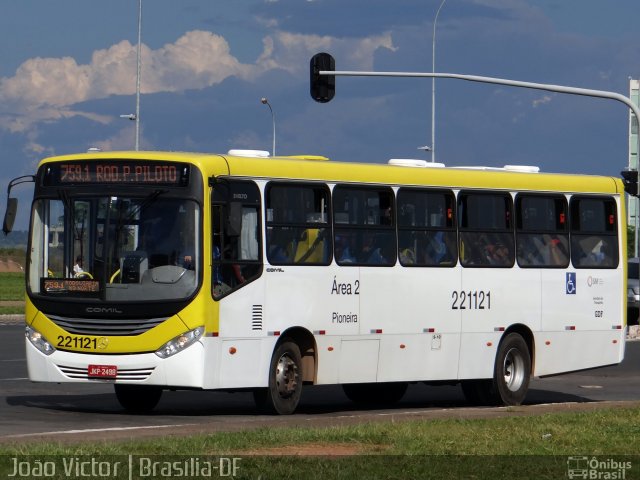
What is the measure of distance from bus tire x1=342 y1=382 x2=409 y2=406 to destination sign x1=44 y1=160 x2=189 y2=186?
17.6ft

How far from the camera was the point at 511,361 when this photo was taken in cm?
2256

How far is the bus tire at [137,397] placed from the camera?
1971 cm

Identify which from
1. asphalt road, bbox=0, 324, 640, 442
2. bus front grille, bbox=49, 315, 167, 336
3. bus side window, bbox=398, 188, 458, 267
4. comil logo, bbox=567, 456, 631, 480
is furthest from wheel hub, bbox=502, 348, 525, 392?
comil logo, bbox=567, 456, 631, 480

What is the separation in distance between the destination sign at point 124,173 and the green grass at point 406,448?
12.9ft

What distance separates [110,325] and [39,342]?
3.35 ft

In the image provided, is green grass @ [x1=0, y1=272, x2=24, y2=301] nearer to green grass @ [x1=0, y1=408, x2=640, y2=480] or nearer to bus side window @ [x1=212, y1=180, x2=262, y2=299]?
bus side window @ [x1=212, y1=180, x2=262, y2=299]

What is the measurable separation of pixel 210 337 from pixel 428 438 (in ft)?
13.4

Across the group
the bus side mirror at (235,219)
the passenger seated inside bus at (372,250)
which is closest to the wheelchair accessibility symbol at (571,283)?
the passenger seated inside bus at (372,250)

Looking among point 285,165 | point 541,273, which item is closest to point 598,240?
point 541,273

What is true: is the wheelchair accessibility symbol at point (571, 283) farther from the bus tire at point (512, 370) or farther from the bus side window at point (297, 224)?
the bus side window at point (297, 224)

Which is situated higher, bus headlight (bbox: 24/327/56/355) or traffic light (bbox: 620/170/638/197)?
traffic light (bbox: 620/170/638/197)

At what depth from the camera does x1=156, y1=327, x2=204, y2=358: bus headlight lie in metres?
18.1

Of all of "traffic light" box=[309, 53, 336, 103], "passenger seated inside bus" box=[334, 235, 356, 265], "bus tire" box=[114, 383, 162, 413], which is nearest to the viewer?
"bus tire" box=[114, 383, 162, 413]

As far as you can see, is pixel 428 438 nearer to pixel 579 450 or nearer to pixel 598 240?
pixel 579 450
